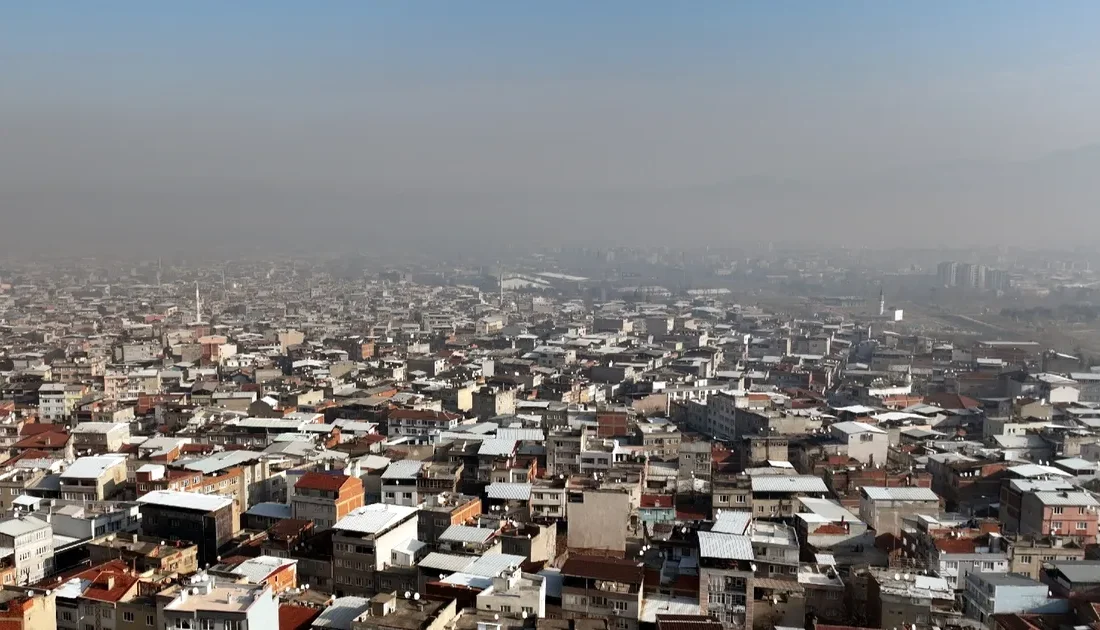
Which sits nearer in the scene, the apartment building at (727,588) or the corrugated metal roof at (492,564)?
the apartment building at (727,588)

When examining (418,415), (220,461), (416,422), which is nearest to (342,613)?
(220,461)

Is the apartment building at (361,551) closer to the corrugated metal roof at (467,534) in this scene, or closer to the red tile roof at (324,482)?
the corrugated metal roof at (467,534)

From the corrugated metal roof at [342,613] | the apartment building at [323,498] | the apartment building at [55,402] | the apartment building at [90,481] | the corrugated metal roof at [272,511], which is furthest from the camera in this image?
the apartment building at [55,402]

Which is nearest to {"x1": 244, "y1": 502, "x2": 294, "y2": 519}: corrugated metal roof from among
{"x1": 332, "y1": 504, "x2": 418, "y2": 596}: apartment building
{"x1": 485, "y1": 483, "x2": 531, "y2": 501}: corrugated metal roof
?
{"x1": 332, "y1": 504, "x2": 418, "y2": 596}: apartment building

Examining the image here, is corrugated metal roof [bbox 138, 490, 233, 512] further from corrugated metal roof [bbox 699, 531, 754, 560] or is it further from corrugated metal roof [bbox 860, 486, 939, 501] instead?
corrugated metal roof [bbox 860, 486, 939, 501]

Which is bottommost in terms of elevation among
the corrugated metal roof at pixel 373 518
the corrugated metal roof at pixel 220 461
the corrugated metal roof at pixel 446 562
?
the corrugated metal roof at pixel 220 461

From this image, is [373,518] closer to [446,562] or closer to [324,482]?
[446,562]

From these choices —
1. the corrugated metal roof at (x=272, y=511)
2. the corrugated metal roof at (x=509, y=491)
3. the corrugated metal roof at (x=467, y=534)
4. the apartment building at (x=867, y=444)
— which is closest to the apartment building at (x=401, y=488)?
the corrugated metal roof at (x=509, y=491)
